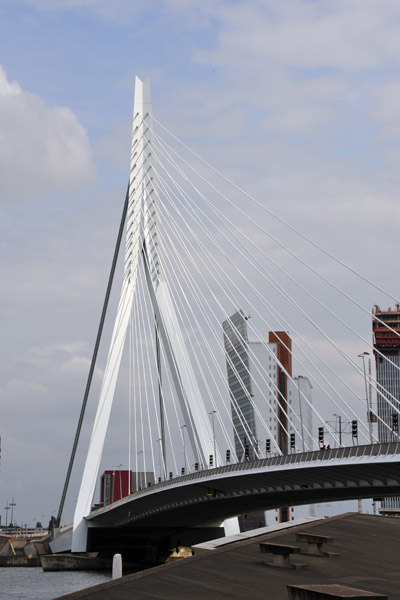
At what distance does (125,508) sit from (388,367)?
387ft

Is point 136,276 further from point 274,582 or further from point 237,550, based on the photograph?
point 274,582

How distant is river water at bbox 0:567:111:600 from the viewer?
1409 inches

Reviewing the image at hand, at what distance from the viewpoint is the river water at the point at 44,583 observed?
35781 mm

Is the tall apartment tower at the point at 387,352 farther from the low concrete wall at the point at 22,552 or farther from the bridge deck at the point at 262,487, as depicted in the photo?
the bridge deck at the point at 262,487

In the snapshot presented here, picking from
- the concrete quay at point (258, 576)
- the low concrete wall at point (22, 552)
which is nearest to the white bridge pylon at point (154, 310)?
the low concrete wall at point (22, 552)

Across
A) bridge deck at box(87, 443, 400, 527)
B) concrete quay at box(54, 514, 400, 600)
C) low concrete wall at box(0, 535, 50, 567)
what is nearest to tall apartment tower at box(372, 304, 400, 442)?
low concrete wall at box(0, 535, 50, 567)

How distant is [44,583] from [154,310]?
14619 millimetres

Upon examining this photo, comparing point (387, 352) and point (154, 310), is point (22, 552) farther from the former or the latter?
point (387, 352)

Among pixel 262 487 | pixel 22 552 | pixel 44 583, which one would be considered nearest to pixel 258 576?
pixel 262 487

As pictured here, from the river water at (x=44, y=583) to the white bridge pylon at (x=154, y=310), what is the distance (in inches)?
173

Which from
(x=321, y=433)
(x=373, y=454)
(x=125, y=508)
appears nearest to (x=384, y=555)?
(x=373, y=454)

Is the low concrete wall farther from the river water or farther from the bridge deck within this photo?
the bridge deck

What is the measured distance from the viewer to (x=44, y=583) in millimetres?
42906

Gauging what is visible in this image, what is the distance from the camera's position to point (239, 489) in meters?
40.7
